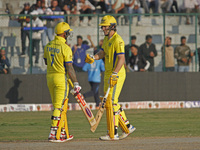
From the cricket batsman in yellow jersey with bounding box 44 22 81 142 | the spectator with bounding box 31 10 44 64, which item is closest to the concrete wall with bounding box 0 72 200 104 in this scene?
the spectator with bounding box 31 10 44 64

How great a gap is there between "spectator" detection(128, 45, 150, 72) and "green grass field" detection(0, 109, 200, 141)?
2.00 metres

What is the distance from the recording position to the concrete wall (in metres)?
21.4

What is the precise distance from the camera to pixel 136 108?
21922 mm

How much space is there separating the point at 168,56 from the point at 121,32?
2.13m

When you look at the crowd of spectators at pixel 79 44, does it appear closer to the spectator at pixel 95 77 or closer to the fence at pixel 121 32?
the fence at pixel 121 32

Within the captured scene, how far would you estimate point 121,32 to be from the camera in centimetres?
2206

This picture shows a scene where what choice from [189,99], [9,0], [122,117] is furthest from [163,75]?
[122,117]

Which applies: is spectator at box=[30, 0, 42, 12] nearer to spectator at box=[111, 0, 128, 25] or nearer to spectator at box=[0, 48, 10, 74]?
spectator at box=[0, 48, 10, 74]

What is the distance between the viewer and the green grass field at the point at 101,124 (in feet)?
42.5

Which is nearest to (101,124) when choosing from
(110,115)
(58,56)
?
(110,115)

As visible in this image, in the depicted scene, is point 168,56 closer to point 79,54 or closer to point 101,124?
point 79,54

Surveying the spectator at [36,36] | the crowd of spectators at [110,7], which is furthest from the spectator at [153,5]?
the spectator at [36,36]

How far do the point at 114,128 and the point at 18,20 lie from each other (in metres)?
11.6

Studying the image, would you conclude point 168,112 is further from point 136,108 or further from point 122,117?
point 122,117
